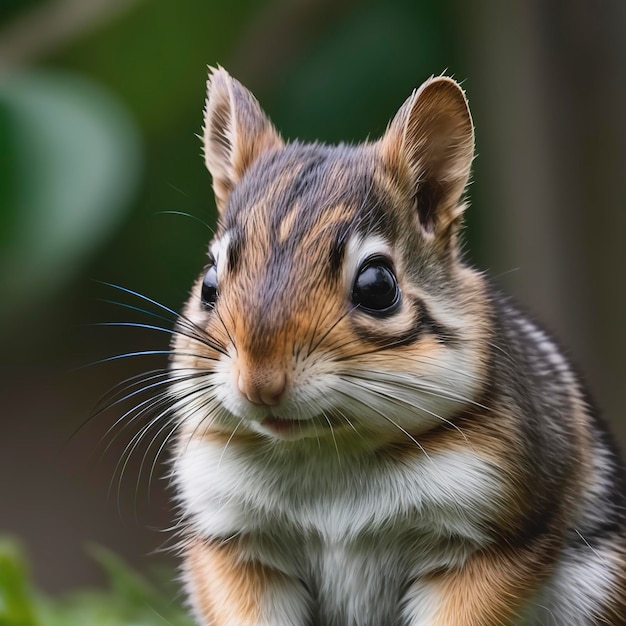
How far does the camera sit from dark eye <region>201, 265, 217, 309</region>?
1.74 m

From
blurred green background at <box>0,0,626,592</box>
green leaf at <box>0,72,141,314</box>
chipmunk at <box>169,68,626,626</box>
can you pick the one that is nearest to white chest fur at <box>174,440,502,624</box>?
chipmunk at <box>169,68,626,626</box>

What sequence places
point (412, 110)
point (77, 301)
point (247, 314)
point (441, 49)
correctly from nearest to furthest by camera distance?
point (247, 314)
point (412, 110)
point (441, 49)
point (77, 301)

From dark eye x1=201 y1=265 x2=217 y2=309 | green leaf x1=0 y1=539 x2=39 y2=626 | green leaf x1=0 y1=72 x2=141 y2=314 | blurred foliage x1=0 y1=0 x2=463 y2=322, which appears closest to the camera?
dark eye x1=201 y1=265 x2=217 y2=309

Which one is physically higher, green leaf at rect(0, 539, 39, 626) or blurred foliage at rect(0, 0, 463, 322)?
blurred foliage at rect(0, 0, 463, 322)

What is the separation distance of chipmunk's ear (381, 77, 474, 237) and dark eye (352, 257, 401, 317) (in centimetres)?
19

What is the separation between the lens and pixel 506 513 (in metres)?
1.72

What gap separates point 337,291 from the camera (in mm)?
1610

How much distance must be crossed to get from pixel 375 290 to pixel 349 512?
35cm

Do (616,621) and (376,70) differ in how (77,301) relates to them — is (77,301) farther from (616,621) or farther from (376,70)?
(616,621)

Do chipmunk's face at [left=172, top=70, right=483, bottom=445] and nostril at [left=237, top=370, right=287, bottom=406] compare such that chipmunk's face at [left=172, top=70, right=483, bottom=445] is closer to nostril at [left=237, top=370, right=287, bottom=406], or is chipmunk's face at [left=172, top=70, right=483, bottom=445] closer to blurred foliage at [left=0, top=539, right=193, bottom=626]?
nostril at [left=237, top=370, right=287, bottom=406]

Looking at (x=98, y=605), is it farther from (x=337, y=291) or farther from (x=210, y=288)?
(x=337, y=291)

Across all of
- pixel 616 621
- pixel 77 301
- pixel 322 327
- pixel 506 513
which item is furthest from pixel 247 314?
pixel 77 301

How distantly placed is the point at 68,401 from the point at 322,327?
3.34 m

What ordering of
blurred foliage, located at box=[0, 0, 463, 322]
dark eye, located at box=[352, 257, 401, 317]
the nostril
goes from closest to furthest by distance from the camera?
the nostril
dark eye, located at box=[352, 257, 401, 317]
blurred foliage, located at box=[0, 0, 463, 322]
